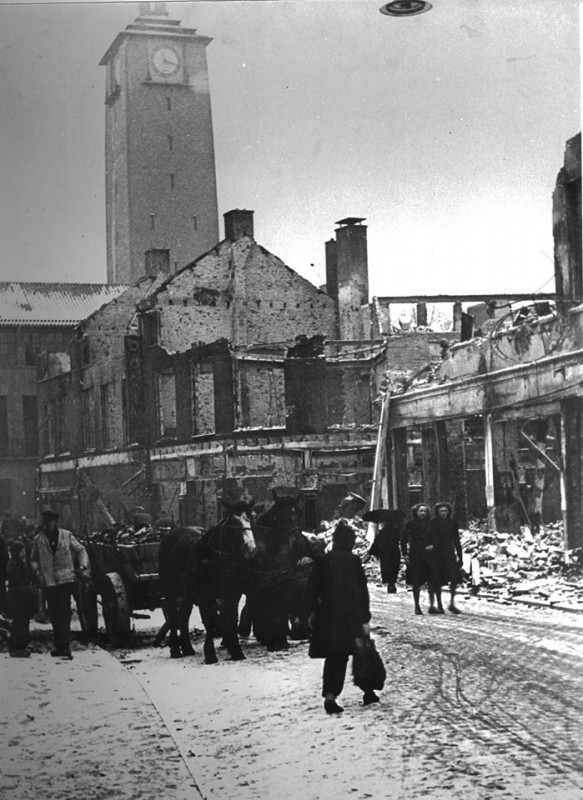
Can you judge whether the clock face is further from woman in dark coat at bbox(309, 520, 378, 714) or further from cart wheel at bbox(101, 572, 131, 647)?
cart wheel at bbox(101, 572, 131, 647)

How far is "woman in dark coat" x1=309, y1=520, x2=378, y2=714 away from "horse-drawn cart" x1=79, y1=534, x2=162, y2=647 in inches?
47.4

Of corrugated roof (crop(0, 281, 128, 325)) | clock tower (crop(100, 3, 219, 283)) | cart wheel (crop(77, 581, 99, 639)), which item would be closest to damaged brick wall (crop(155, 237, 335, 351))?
clock tower (crop(100, 3, 219, 283))

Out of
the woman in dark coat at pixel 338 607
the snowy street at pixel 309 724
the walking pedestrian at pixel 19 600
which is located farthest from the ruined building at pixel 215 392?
the snowy street at pixel 309 724

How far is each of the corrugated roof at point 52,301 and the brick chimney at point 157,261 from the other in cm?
17

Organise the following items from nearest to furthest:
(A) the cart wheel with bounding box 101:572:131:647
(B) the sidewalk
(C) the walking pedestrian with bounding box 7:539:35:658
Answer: (B) the sidewalk < (C) the walking pedestrian with bounding box 7:539:35:658 < (A) the cart wheel with bounding box 101:572:131:647

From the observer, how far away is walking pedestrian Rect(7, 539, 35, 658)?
5.00 metres

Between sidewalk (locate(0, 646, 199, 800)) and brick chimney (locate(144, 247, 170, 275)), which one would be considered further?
brick chimney (locate(144, 247, 170, 275))

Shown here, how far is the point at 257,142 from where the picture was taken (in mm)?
5230

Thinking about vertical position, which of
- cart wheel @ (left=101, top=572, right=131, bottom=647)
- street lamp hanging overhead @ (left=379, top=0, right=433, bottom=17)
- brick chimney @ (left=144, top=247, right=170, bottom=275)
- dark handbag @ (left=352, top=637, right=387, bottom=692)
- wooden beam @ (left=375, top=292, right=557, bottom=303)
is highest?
street lamp hanging overhead @ (left=379, top=0, right=433, bottom=17)

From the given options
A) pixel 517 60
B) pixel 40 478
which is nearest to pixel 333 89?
pixel 517 60

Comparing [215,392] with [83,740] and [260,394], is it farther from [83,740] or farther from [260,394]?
[83,740]

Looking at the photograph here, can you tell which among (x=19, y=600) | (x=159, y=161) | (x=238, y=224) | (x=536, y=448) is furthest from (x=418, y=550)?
(x=159, y=161)

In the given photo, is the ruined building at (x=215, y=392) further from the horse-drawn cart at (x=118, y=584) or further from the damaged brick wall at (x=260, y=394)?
the horse-drawn cart at (x=118, y=584)

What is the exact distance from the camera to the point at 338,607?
4.62 m
